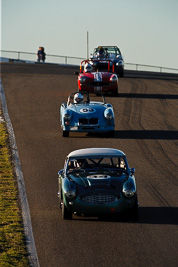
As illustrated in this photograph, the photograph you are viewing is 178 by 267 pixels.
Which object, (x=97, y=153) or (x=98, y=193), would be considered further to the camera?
(x=97, y=153)

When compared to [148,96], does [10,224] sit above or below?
below

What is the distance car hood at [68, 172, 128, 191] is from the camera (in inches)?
530

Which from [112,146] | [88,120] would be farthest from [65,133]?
[112,146]

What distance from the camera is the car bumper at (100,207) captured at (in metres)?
13.1

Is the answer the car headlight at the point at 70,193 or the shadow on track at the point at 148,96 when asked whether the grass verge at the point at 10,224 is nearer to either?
the car headlight at the point at 70,193

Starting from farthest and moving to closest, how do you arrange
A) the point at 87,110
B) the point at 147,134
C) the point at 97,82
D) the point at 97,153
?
the point at 97,82 → the point at 147,134 → the point at 87,110 → the point at 97,153

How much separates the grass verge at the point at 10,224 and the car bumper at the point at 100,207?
1106 millimetres

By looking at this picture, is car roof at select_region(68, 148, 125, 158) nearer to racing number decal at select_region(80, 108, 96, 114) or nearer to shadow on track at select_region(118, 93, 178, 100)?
racing number decal at select_region(80, 108, 96, 114)

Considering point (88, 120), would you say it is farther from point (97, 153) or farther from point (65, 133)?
point (97, 153)

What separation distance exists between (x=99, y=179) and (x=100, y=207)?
724mm

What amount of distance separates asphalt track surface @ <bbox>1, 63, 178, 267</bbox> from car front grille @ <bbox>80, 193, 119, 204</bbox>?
1.44 feet

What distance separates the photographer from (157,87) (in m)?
36.2

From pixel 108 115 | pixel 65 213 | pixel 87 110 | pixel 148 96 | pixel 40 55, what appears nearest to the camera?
pixel 65 213

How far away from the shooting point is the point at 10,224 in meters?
13.4
